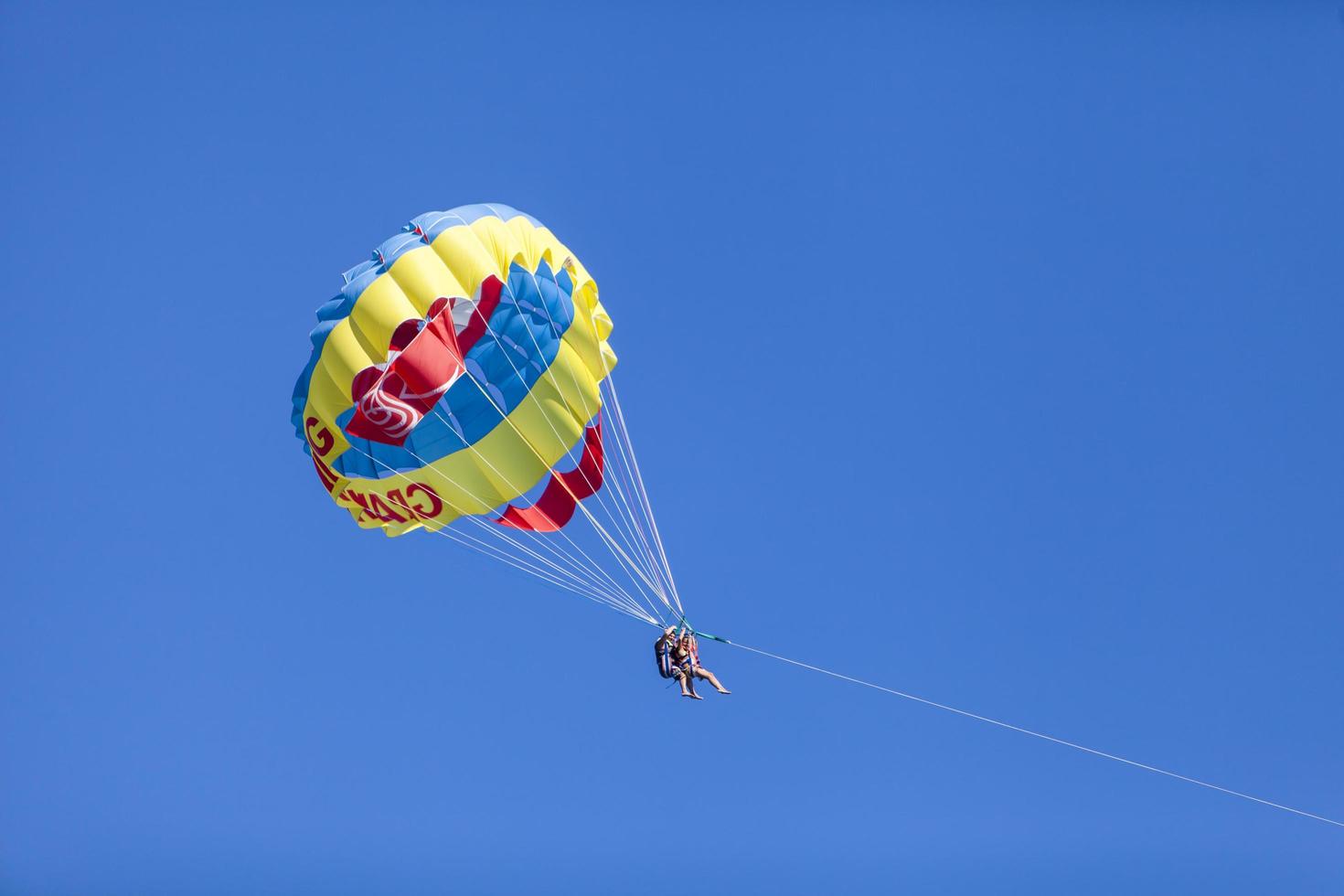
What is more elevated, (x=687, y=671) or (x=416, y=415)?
(x=416, y=415)

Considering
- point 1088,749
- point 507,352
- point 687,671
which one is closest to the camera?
point 1088,749

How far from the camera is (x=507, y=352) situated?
60.4 feet

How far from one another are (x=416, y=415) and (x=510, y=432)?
57.5 inches

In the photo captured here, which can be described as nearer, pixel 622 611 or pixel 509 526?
pixel 622 611

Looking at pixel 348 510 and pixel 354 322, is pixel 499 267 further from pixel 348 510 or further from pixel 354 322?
pixel 348 510

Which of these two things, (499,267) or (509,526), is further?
(509,526)

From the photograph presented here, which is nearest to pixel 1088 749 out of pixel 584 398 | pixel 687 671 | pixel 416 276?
pixel 687 671

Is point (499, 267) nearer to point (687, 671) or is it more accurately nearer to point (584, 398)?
point (584, 398)

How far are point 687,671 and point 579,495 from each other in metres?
3.42

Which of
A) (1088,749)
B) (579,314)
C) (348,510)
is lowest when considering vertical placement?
(1088,749)

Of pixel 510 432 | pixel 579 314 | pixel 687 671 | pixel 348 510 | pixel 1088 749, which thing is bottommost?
pixel 1088 749

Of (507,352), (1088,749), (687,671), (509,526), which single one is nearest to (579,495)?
(509,526)

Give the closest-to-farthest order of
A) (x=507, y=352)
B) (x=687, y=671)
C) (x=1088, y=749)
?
(x=1088, y=749) < (x=687, y=671) < (x=507, y=352)

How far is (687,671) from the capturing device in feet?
55.7
